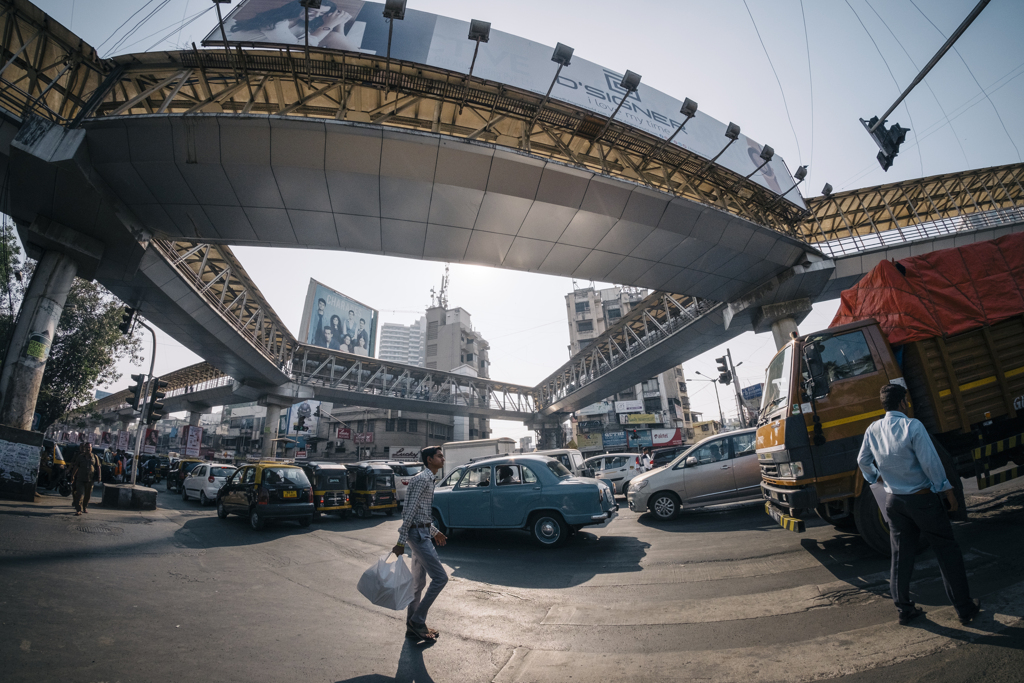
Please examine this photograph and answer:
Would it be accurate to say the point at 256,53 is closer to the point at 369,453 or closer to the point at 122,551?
the point at 122,551

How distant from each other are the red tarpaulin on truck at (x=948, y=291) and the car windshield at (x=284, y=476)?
1247 cm

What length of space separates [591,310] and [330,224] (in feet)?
191

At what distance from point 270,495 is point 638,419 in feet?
161

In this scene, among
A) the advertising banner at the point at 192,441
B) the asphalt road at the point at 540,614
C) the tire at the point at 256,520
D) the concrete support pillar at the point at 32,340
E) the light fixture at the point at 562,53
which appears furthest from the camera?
the advertising banner at the point at 192,441

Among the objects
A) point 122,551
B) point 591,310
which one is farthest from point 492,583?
point 591,310

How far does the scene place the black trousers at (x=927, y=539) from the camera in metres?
3.00

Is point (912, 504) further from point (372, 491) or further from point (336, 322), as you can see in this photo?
point (336, 322)

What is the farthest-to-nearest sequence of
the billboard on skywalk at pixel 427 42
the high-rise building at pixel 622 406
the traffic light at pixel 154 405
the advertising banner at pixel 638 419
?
1. the advertising banner at pixel 638 419
2. the high-rise building at pixel 622 406
3. the traffic light at pixel 154 405
4. the billboard on skywalk at pixel 427 42

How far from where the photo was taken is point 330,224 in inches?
501

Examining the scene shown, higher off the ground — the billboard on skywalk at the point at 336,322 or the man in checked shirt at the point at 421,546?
the billboard on skywalk at the point at 336,322

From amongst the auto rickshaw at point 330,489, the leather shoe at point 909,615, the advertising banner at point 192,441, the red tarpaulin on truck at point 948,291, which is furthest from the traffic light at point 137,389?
the advertising banner at point 192,441

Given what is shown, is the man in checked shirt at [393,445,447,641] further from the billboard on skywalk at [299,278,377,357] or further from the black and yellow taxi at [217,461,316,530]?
the billboard on skywalk at [299,278,377,357]

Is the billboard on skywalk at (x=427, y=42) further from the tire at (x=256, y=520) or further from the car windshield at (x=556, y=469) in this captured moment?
the tire at (x=256, y=520)

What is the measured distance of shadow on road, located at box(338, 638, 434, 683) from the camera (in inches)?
110
